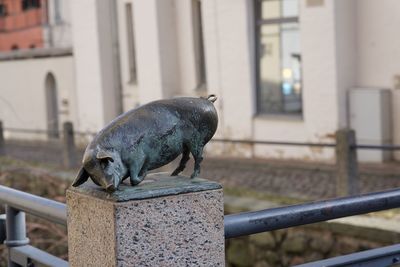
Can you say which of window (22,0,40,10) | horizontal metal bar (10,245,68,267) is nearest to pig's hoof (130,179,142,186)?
horizontal metal bar (10,245,68,267)

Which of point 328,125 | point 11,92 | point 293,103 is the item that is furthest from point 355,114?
point 11,92

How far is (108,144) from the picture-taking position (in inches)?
102

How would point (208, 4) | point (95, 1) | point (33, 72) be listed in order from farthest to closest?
1. point (33, 72)
2. point (95, 1)
3. point (208, 4)

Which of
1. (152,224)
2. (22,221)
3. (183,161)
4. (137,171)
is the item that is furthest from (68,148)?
(152,224)

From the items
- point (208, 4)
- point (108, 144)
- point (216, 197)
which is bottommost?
point (216, 197)

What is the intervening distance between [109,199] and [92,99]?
57.1 feet

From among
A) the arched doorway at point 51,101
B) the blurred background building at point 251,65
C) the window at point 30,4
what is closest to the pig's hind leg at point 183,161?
the blurred background building at point 251,65

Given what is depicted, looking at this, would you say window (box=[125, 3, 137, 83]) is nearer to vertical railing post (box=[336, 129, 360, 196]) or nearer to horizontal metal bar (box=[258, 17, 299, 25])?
horizontal metal bar (box=[258, 17, 299, 25])

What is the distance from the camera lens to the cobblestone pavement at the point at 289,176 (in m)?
10.5

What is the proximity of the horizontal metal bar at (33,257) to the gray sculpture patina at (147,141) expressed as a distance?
59 centimetres

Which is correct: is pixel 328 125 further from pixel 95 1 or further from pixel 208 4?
pixel 95 1

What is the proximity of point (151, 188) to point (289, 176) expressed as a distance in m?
9.32

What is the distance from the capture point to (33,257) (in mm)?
3318

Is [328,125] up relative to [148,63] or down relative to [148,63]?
down
